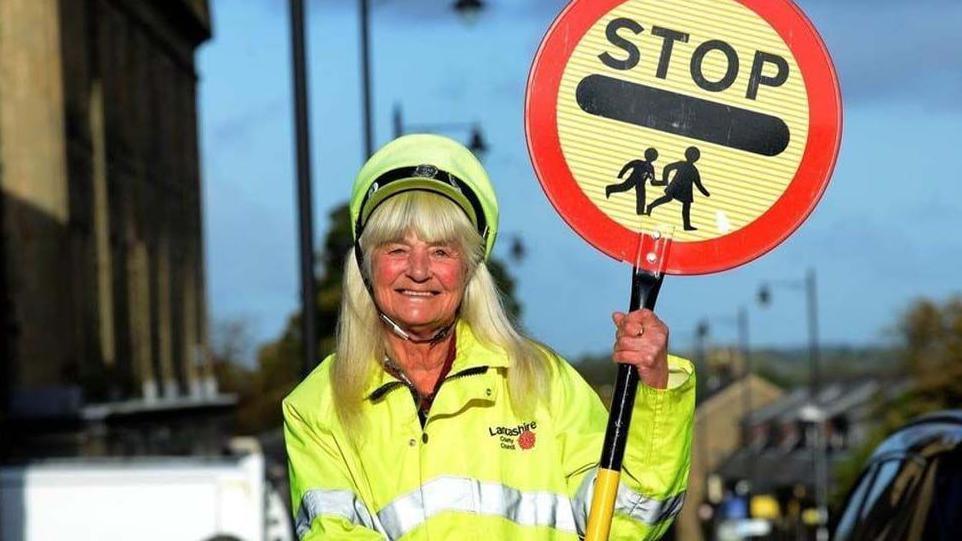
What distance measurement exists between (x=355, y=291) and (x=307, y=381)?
0.22 metres

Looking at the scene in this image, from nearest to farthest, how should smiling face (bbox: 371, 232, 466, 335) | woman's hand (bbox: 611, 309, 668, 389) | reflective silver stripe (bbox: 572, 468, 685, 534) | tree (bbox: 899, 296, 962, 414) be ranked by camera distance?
woman's hand (bbox: 611, 309, 668, 389), reflective silver stripe (bbox: 572, 468, 685, 534), smiling face (bbox: 371, 232, 466, 335), tree (bbox: 899, 296, 962, 414)

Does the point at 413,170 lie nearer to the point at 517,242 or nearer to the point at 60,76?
the point at 517,242

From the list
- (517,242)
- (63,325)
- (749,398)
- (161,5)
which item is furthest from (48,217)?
(749,398)

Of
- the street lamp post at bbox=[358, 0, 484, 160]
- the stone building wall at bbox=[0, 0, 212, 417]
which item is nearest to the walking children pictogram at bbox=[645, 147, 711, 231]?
the street lamp post at bbox=[358, 0, 484, 160]

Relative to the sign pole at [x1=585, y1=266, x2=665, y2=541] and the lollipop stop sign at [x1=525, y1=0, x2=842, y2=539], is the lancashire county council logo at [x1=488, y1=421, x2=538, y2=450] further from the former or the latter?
the lollipop stop sign at [x1=525, y1=0, x2=842, y2=539]

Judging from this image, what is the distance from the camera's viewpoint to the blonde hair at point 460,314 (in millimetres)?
4738

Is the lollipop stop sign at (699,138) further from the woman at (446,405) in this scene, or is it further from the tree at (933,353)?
the tree at (933,353)

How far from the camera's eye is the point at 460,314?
490 centimetres

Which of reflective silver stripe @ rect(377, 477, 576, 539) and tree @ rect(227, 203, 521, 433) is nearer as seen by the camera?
reflective silver stripe @ rect(377, 477, 576, 539)

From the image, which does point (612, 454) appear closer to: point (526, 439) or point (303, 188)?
point (526, 439)

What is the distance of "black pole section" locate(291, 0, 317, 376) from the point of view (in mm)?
15297

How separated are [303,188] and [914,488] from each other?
7566 mm

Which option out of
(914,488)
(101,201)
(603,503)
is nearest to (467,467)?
(603,503)

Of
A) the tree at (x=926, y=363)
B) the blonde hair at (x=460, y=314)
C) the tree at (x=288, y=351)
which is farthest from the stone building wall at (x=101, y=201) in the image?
the blonde hair at (x=460, y=314)
